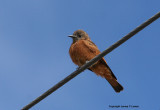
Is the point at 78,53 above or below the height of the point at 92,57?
above

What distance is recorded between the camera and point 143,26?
3.30 meters

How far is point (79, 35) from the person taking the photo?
25.3ft

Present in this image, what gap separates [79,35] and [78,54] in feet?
4.18

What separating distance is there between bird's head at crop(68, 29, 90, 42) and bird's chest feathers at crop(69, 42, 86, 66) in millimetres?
763

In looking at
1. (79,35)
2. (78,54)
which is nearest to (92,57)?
(78,54)

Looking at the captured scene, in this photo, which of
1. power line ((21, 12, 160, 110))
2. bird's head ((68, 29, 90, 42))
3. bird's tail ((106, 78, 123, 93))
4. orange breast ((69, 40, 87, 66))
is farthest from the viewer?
bird's head ((68, 29, 90, 42))

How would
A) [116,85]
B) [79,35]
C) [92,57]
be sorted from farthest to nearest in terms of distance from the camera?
[79,35] → [116,85] → [92,57]

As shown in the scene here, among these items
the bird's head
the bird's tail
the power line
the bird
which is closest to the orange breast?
the bird

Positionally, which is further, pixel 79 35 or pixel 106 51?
pixel 79 35

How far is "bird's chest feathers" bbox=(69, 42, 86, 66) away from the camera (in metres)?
6.50

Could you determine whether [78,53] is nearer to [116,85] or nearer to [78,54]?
[78,54]

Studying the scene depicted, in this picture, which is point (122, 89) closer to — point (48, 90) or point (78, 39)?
point (78, 39)

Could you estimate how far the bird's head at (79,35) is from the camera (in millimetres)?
7555

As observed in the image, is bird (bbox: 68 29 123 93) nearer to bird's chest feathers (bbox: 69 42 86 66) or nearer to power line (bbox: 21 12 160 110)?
bird's chest feathers (bbox: 69 42 86 66)
